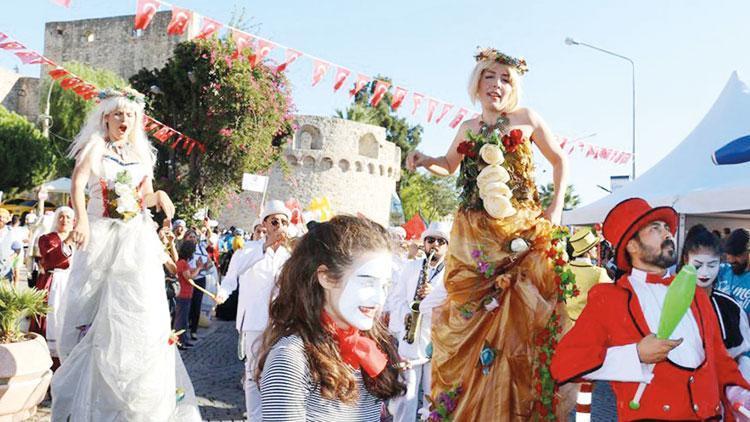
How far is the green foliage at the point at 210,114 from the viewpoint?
19969 mm

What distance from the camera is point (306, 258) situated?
225cm

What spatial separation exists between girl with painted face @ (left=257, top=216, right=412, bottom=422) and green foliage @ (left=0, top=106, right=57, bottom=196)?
37818 millimetres

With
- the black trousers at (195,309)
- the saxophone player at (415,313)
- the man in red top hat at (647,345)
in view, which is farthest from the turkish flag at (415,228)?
the man in red top hat at (647,345)

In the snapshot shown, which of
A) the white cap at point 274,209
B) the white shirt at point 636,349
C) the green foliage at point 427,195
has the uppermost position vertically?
the green foliage at point 427,195

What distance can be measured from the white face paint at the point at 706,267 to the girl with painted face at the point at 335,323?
2.08m

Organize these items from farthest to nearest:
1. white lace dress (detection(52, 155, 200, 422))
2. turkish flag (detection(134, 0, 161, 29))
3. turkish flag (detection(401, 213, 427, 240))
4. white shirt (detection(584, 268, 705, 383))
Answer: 1. turkish flag (detection(134, 0, 161, 29))
2. turkish flag (detection(401, 213, 427, 240))
3. white lace dress (detection(52, 155, 200, 422))
4. white shirt (detection(584, 268, 705, 383))

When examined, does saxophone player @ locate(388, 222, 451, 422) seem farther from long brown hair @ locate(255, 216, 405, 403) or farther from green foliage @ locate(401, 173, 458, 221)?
green foliage @ locate(401, 173, 458, 221)

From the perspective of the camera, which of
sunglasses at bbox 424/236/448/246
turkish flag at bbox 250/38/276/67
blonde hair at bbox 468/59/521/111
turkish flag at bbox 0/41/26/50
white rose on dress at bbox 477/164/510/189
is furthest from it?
turkish flag at bbox 250/38/276/67

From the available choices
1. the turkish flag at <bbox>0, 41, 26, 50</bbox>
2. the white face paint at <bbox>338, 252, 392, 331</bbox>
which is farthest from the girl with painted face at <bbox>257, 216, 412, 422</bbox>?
the turkish flag at <bbox>0, 41, 26, 50</bbox>

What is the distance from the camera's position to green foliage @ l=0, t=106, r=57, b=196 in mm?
35625

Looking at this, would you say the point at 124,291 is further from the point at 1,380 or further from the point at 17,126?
the point at 17,126

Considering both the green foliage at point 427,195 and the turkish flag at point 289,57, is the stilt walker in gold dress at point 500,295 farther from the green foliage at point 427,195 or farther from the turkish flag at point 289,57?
the green foliage at point 427,195

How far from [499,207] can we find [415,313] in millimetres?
1993

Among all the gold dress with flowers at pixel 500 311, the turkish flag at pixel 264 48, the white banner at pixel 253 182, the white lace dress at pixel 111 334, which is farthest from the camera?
the white banner at pixel 253 182
